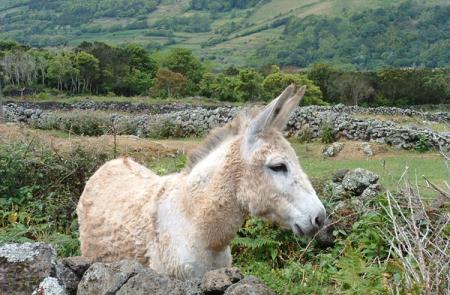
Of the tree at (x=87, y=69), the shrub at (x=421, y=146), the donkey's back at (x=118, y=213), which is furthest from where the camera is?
the tree at (x=87, y=69)

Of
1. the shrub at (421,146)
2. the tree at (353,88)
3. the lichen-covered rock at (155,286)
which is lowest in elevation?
the tree at (353,88)

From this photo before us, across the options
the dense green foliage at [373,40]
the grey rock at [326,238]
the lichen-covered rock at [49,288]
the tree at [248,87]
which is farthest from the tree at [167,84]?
the dense green foliage at [373,40]

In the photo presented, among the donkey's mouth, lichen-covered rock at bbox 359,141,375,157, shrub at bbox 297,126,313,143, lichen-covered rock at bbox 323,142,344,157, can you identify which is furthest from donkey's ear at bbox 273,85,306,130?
shrub at bbox 297,126,313,143

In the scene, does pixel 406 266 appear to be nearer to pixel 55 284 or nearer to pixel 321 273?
pixel 55 284

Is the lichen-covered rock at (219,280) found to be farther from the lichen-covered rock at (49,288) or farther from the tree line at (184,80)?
the tree line at (184,80)

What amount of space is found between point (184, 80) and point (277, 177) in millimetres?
59577

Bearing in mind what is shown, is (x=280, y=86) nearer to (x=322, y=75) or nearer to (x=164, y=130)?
(x=322, y=75)

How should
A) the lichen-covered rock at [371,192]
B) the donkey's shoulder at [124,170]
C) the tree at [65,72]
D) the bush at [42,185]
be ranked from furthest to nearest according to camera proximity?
the tree at [65,72]
the bush at [42,185]
the lichen-covered rock at [371,192]
the donkey's shoulder at [124,170]

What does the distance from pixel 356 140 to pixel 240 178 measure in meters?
20.4

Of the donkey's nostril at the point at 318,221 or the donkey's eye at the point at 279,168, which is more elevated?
→ the donkey's eye at the point at 279,168

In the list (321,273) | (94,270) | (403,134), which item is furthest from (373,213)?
(403,134)

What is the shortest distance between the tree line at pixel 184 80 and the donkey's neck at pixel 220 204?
49.5 meters

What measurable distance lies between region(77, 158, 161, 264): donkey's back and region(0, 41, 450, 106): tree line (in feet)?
158

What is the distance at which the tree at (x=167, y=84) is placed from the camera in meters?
59.3
